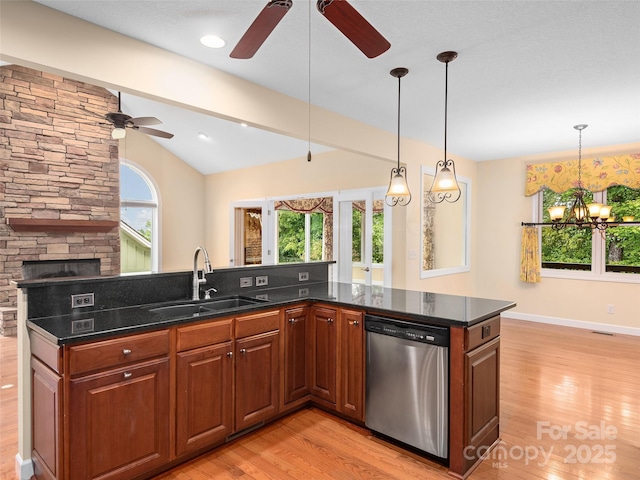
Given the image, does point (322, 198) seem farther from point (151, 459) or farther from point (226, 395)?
point (151, 459)

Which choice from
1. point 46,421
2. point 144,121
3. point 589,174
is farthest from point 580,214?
point 46,421

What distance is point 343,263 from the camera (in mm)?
5520

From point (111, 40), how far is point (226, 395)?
2371 mm

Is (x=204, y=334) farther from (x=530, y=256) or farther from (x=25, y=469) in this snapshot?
(x=530, y=256)

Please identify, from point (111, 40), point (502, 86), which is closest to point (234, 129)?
point (111, 40)

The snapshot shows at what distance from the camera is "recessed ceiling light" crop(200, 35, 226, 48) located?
2.51 m

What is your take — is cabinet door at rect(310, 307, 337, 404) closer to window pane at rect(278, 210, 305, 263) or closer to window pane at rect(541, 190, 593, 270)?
window pane at rect(278, 210, 305, 263)

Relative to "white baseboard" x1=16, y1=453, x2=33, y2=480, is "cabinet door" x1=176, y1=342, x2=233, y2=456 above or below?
above

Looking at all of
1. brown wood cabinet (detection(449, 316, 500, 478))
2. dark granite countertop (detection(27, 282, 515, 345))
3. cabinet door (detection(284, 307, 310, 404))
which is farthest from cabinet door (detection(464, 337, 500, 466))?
cabinet door (detection(284, 307, 310, 404))

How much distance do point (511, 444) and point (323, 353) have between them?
1.39 meters

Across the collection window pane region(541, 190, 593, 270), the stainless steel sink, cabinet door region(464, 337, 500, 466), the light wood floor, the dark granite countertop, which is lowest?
the light wood floor

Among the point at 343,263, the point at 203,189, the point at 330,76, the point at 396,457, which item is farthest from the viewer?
the point at 203,189

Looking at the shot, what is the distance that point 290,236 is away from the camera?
6.59 meters

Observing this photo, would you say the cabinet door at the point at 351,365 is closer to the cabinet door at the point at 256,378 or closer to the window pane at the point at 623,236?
the cabinet door at the point at 256,378
